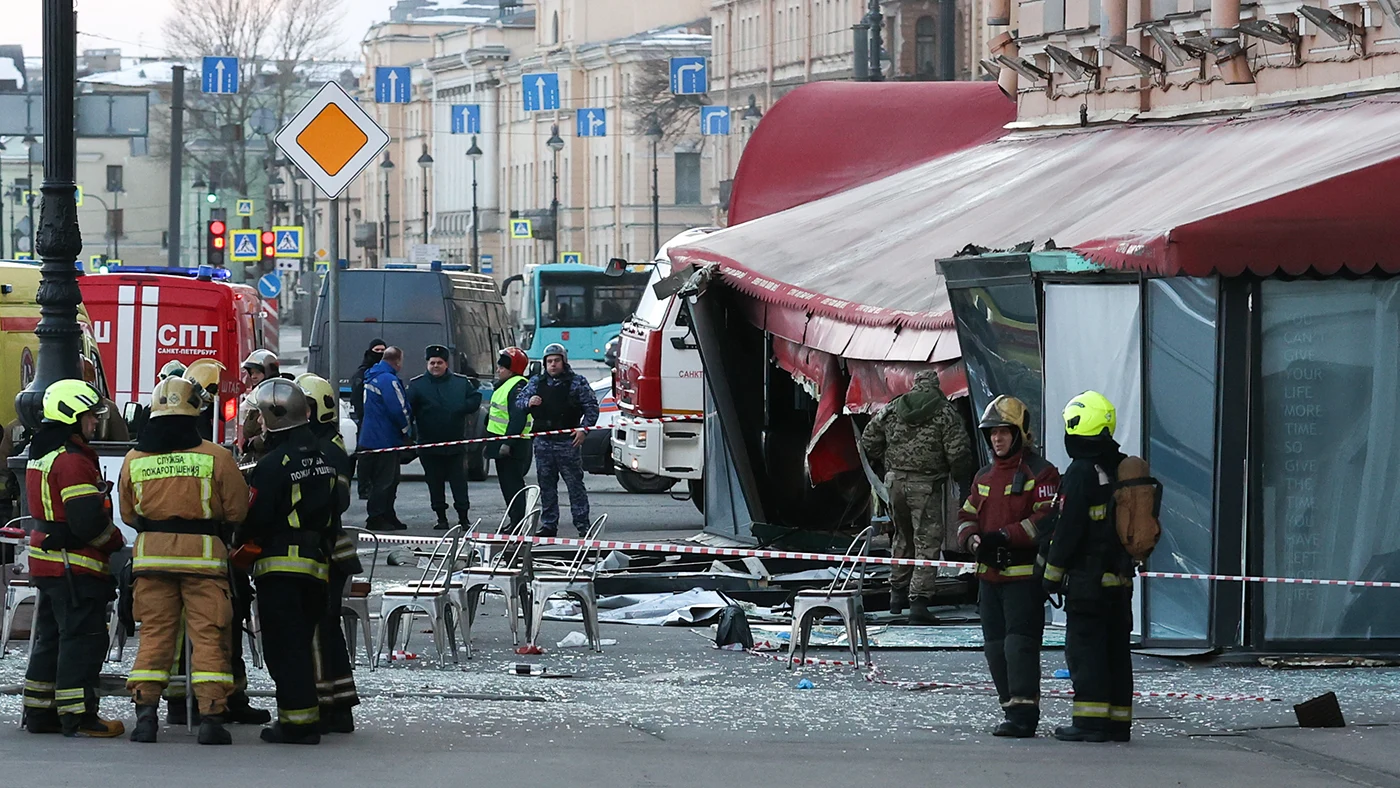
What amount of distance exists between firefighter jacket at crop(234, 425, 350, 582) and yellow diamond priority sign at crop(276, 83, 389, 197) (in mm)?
3993

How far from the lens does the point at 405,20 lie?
426 feet

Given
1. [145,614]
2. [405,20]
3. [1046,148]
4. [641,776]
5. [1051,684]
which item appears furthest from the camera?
[405,20]

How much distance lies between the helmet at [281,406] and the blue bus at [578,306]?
4614 centimetres

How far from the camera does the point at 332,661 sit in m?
9.91

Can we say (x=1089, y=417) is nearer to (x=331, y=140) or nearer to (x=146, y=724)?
(x=146, y=724)

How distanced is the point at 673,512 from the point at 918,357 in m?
9.12

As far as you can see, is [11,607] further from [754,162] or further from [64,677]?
[754,162]

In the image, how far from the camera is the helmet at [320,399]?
1001 centimetres

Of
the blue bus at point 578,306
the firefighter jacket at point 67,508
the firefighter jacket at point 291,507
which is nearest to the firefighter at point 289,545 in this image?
the firefighter jacket at point 291,507

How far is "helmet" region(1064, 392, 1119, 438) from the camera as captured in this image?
991cm

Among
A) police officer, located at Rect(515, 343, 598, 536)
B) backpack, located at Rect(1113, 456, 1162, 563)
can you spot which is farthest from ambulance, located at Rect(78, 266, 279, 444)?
backpack, located at Rect(1113, 456, 1162, 563)

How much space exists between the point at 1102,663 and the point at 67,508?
4.28 metres

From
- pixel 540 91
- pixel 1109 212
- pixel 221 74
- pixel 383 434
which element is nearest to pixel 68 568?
pixel 1109 212

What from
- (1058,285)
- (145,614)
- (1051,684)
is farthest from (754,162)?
(145,614)
